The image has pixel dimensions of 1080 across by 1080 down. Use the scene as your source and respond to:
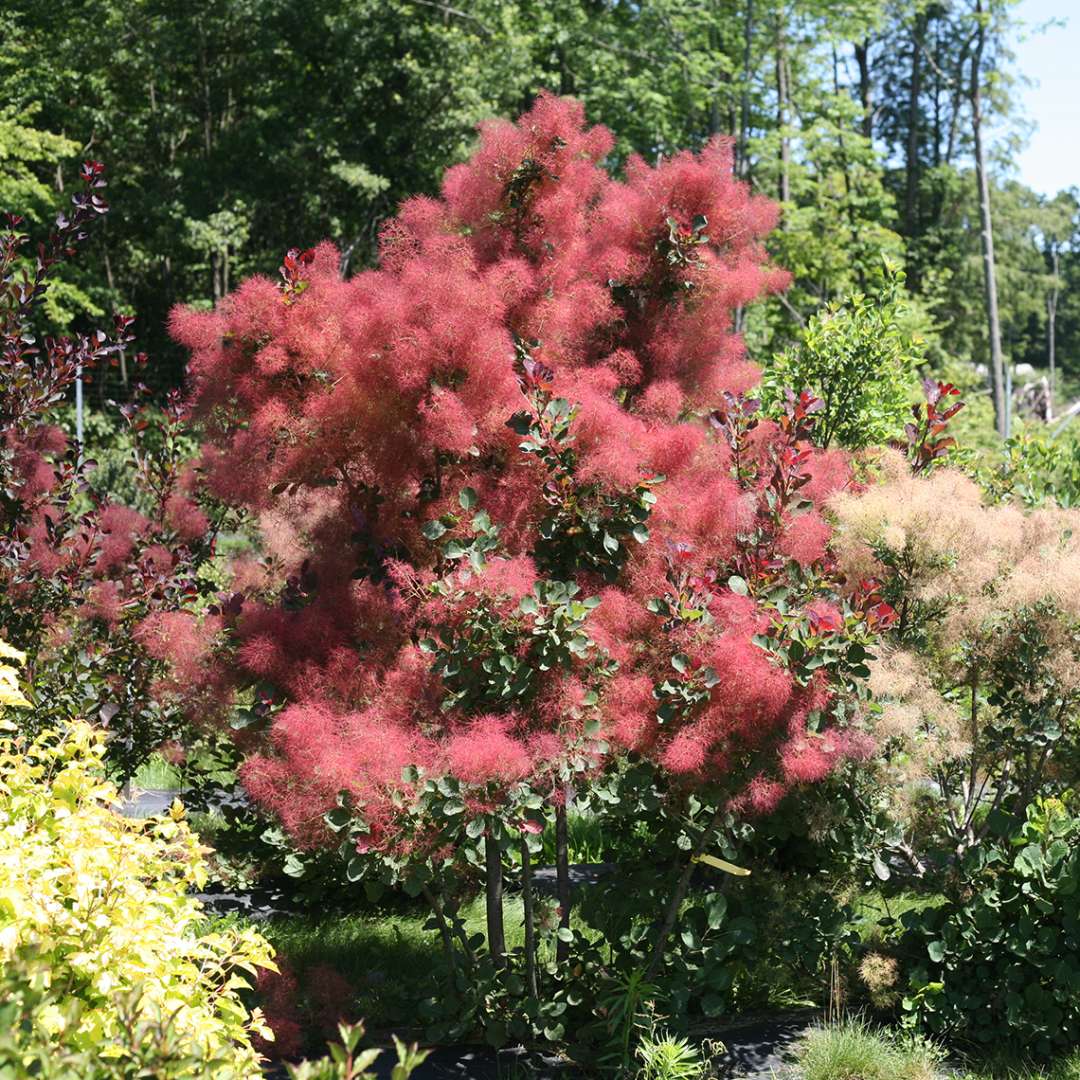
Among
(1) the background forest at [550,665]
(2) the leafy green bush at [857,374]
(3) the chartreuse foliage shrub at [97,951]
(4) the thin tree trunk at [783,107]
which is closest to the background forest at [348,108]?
(4) the thin tree trunk at [783,107]

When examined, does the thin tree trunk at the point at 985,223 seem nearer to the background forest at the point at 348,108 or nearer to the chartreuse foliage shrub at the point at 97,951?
the background forest at the point at 348,108

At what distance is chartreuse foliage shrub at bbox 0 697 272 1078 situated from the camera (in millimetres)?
2004

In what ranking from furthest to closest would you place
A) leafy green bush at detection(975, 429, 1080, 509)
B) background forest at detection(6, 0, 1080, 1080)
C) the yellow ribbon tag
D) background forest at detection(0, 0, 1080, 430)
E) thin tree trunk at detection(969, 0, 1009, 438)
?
1. background forest at detection(0, 0, 1080, 430)
2. thin tree trunk at detection(969, 0, 1009, 438)
3. leafy green bush at detection(975, 429, 1080, 509)
4. the yellow ribbon tag
5. background forest at detection(6, 0, 1080, 1080)

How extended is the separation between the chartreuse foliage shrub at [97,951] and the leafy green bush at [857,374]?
3.82 metres

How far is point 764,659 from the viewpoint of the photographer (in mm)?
3635

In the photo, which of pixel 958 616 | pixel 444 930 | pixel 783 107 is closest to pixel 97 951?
pixel 444 930

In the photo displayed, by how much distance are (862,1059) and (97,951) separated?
8.71ft

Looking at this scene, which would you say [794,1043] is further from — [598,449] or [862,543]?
[598,449]

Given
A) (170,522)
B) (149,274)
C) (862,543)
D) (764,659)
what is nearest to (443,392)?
(764,659)

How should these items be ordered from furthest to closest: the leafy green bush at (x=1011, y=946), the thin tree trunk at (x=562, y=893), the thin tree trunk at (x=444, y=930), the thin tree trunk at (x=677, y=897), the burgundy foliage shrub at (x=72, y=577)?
the burgundy foliage shrub at (x=72, y=577) < the thin tree trunk at (x=562, y=893) < the leafy green bush at (x=1011, y=946) < the thin tree trunk at (x=444, y=930) < the thin tree trunk at (x=677, y=897)

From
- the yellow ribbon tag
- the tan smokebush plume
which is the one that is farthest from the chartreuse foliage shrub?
the tan smokebush plume

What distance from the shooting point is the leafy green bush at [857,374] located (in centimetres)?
579

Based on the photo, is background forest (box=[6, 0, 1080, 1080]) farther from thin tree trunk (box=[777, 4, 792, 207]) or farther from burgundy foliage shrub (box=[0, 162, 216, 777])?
thin tree trunk (box=[777, 4, 792, 207])

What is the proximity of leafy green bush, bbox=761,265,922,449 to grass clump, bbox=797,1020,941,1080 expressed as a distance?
2.74 m
